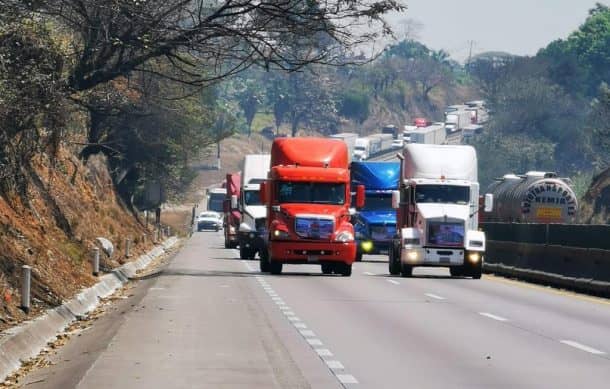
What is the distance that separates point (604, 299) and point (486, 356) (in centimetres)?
1429

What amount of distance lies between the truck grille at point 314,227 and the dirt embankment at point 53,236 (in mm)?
5077

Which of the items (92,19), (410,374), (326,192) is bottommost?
(410,374)

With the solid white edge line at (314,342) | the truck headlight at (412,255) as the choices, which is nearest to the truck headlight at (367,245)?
the truck headlight at (412,255)

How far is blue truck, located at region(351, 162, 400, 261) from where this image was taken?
5484cm

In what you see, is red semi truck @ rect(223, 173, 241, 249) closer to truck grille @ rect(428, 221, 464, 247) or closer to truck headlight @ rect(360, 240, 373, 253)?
truck headlight @ rect(360, 240, 373, 253)

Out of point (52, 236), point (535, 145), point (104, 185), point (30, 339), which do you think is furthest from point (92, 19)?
point (535, 145)

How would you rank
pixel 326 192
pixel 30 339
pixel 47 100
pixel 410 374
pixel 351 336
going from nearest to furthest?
pixel 410 374
pixel 30 339
pixel 351 336
pixel 47 100
pixel 326 192

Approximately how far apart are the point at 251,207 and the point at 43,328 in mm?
37583

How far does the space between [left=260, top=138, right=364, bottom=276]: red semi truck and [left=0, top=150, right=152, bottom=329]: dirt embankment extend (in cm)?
457

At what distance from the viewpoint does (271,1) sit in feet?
104

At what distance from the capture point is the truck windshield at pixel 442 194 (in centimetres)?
4078

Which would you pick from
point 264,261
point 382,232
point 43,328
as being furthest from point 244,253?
point 43,328

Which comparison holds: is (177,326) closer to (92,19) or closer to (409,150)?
(92,19)

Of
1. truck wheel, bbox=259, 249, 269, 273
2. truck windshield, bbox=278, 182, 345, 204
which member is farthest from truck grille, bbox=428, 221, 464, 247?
truck wheel, bbox=259, 249, 269, 273
